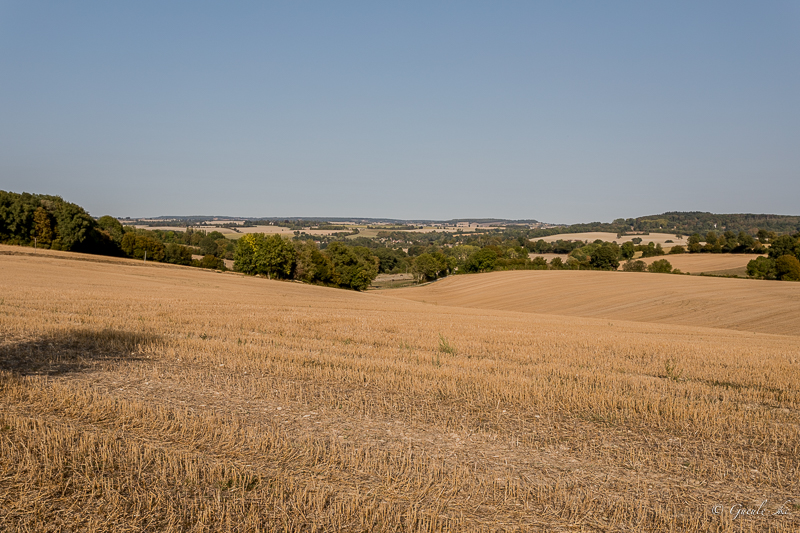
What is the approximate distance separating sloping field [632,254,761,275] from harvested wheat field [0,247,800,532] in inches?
3415

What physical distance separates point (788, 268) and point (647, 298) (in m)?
30.6

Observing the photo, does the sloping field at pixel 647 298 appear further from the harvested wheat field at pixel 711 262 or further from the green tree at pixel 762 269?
the harvested wheat field at pixel 711 262

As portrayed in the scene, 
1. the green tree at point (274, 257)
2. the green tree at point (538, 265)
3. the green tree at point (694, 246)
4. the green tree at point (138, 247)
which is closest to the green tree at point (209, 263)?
the green tree at point (138, 247)

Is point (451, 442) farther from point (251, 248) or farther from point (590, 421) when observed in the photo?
point (251, 248)

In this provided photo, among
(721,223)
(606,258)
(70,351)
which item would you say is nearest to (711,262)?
(606,258)

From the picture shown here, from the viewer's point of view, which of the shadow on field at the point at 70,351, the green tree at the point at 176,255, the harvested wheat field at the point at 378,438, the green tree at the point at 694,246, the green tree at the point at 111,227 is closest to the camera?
the harvested wheat field at the point at 378,438

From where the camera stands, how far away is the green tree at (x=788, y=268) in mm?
70500

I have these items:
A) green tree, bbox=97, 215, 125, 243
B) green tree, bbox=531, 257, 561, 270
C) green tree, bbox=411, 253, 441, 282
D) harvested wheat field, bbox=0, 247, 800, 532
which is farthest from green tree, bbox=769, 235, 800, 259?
green tree, bbox=97, 215, 125, 243

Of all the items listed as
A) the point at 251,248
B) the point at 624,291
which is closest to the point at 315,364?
the point at 624,291

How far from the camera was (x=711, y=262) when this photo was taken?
322 ft

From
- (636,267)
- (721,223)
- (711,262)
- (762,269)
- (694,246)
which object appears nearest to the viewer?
(762,269)

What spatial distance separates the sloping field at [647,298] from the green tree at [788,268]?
1164 cm

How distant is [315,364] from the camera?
44.3 feet

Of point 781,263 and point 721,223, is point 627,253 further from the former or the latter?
point 721,223
